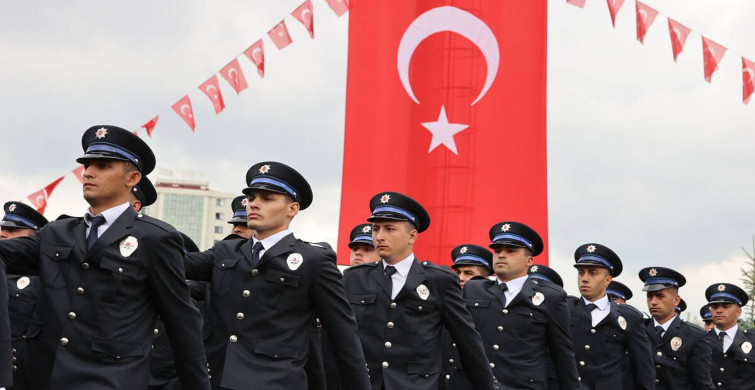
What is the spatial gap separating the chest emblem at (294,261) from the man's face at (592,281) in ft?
17.0

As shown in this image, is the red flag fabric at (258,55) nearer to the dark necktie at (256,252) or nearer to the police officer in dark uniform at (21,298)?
the police officer in dark uniform at (21,298)

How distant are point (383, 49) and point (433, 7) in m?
0.88

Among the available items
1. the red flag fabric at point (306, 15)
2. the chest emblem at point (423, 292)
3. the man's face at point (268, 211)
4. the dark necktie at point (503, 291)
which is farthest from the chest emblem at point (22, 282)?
the red flag fabric at point (306, 15)

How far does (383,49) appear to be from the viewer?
1319 centimetres

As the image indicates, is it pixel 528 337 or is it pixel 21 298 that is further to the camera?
pixel 528 337

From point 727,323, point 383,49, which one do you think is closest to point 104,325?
point 383,49

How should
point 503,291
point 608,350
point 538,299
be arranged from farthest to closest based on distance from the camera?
point 608,350, point 503,291, point 538,299

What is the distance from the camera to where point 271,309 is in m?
5.51

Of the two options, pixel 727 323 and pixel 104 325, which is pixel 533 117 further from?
pixel 104 325

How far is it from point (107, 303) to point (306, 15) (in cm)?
949

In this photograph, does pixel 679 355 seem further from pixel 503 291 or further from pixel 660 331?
pixel 503 291

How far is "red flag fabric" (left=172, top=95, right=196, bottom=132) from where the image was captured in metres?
12.8

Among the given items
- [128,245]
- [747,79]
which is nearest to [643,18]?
[747,79]

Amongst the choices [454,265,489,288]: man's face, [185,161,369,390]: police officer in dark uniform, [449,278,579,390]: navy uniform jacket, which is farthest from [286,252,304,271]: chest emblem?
[454,265,489,288]: man's face
